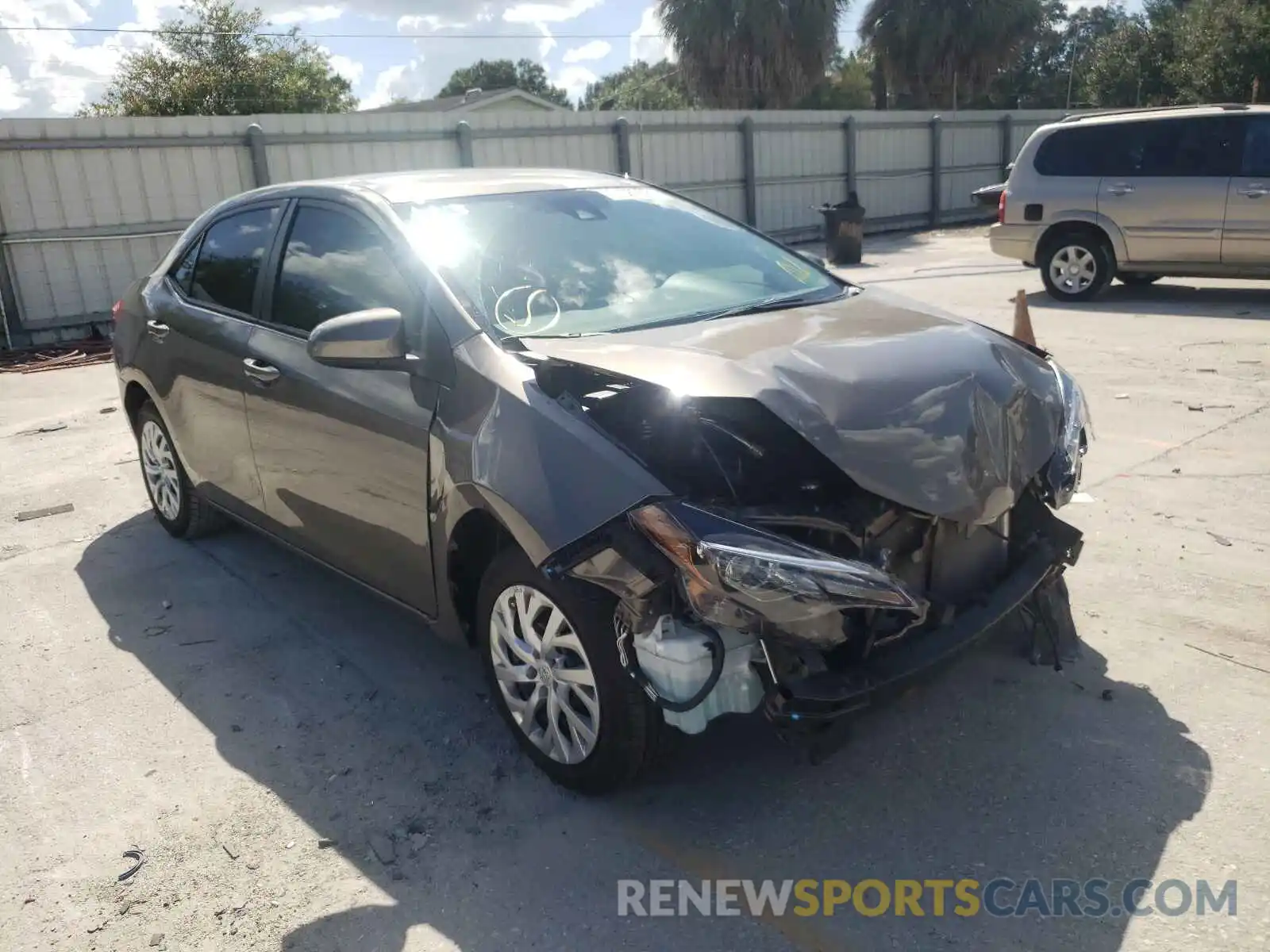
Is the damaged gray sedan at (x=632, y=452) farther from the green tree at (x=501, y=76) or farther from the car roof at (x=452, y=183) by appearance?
the green tree at (x=501, y=76)

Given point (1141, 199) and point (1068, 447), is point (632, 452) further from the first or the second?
point (1141, 199)

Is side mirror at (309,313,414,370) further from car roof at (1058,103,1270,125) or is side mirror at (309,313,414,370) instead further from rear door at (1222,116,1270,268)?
car roof at (1058,103,1270,125)

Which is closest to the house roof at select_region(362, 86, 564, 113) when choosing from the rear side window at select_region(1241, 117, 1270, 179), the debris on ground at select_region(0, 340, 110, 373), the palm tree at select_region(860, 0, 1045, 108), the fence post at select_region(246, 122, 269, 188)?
the palm tree at select_region(860, 0, 1045, 108)

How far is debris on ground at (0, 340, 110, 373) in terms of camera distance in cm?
1135

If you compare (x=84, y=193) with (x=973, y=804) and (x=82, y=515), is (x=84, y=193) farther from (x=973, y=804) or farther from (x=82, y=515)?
(x=973, y=804)

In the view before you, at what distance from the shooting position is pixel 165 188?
1316 cm

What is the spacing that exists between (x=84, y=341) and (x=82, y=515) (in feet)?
24.5


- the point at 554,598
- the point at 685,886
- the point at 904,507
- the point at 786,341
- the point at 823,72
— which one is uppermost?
the point at 823,72

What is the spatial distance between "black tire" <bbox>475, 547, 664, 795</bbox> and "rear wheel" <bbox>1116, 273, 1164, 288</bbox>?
10.2 meters

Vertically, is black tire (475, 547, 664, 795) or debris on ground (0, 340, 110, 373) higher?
black tire (475, 547, 664, 795)

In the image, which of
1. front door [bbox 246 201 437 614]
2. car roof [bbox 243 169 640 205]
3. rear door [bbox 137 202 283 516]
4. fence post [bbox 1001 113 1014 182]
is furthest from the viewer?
fence post [bbox 1001 113 1014 182]

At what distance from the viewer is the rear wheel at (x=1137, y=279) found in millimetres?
11430

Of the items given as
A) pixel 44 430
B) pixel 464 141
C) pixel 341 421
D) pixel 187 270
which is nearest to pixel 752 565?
pixel 341 421

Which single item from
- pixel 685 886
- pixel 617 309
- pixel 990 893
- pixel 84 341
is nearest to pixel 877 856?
pixel 990 893
